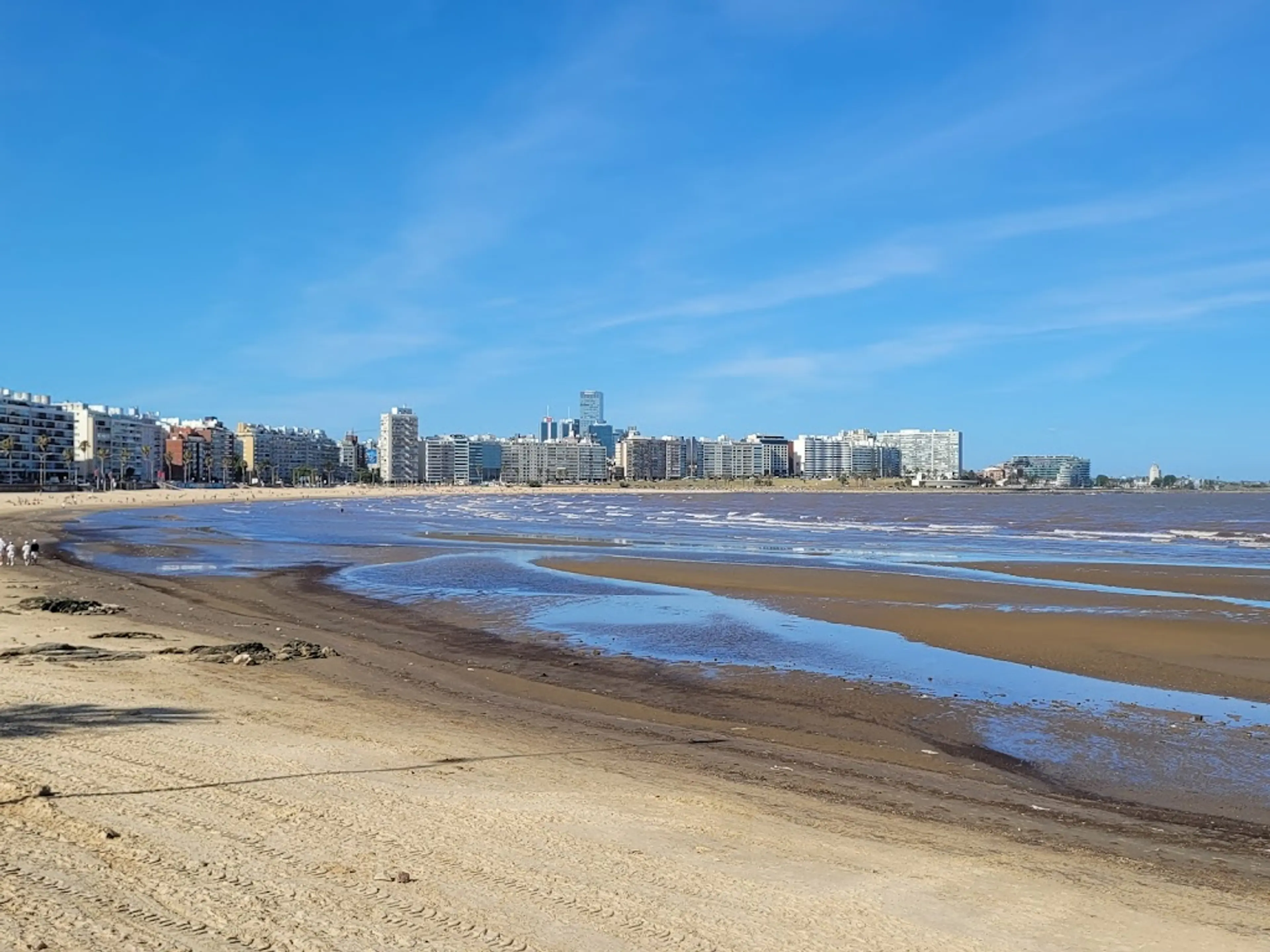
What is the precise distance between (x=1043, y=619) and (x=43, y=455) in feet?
500

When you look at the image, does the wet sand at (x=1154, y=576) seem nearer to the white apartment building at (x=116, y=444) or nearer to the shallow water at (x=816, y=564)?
the shallow water at (x=816, y=564)

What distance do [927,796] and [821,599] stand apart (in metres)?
14.2

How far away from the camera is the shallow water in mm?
9680

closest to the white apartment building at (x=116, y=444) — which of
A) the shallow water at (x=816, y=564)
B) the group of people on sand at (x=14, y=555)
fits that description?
the shallow water at (x=816, y=564)

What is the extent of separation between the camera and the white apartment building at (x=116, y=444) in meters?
160

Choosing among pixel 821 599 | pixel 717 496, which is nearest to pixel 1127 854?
pixel 821 599

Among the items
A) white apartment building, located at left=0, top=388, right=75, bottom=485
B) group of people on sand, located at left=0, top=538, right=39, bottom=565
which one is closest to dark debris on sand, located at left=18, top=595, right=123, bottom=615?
group of people on sand, located at left=0, top=538, right=39, bottom=565

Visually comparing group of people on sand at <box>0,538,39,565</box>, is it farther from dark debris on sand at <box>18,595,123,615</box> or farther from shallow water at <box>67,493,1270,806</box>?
dark debris on sand at <box>18,595,123,615</box>

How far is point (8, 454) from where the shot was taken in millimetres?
139625

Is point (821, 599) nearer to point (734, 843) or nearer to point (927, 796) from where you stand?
point (927, 796)

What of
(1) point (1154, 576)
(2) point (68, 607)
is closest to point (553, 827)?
(2) point (68, 607)

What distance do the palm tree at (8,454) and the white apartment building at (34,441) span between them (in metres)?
0.10

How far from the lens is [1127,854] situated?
617 centimetres

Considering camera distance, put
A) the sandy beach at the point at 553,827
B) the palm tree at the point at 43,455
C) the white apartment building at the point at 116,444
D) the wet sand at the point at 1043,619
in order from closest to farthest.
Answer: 1. the sandy beach at the point at 553,827
2. the wet sand at the point at 1043,619
3. the palm tree at the point at 43,455
4. the white apartment building at the point at 116,444
